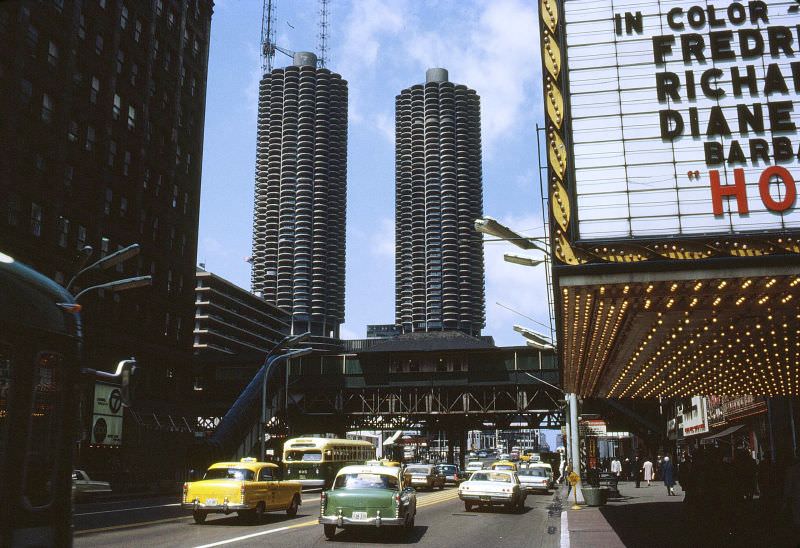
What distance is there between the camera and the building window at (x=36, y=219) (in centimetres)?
4162

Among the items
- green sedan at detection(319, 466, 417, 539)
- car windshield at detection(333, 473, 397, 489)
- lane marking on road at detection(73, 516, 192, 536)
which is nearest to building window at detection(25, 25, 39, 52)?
lane marking on road at detection(73, 516, 192, 536)

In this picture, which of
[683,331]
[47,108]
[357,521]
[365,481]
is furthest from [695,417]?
[47,108]

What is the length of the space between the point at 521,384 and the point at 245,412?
2423 centimetres

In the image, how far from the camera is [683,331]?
19.4 metres

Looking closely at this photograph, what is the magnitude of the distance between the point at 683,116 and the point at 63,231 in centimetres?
4141

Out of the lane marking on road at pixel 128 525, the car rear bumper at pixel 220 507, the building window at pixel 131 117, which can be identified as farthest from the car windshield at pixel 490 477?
the building window at pixel 131 117

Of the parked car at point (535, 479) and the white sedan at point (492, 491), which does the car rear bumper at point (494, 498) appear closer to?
the white sedan at point (492, 491)

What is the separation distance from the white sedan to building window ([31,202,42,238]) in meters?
30.1

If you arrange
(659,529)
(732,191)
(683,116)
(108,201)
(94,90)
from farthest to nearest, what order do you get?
(108,201) < (94,90) < (659,529) < (683,116) < (732,191)

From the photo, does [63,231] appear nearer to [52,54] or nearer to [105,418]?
[52,54]

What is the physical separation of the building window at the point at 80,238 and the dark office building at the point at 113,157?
0.17 meters

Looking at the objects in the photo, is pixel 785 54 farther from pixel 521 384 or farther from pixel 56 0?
pixel 521 384

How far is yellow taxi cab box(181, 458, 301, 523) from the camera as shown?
19.3m

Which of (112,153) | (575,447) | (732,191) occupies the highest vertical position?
(112,153)
